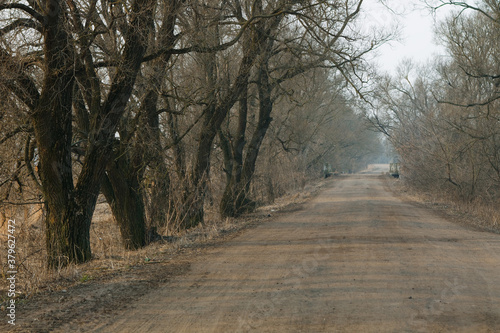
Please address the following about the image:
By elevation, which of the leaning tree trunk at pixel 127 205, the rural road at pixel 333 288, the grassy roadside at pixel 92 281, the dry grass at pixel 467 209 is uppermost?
the leaning tree trunk at pixel 127 205

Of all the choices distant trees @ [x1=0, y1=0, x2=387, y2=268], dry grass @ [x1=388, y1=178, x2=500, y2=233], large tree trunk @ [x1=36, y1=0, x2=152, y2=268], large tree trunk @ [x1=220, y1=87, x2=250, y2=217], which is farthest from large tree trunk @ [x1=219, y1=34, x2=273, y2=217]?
large tree trunk @ [x1=36, y1=0, x2=152, y2=268]

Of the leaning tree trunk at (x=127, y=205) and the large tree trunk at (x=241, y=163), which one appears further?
the large tree trunk at (x=241, y=163)

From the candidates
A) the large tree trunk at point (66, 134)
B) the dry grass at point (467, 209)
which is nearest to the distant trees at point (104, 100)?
the large tree trunk at point (66, 134)

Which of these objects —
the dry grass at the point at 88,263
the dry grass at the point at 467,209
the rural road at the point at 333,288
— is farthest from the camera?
the dry grass at the point at 467,209

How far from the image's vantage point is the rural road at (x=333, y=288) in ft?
18.1

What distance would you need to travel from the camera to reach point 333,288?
23.0ft

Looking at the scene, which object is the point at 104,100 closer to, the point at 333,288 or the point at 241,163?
the point at 333,288

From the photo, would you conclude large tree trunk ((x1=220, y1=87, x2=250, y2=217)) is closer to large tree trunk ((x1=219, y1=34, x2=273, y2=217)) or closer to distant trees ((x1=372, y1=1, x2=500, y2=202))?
large tree trunk ((x1=219, y1=34, x2=273, y2=217))

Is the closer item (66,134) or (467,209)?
(66,134)

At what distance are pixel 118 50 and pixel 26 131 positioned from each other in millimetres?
2466

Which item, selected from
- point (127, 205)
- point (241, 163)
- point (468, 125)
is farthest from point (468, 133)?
point (127, 205)

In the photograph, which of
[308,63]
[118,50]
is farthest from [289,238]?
Answer: [308,63]

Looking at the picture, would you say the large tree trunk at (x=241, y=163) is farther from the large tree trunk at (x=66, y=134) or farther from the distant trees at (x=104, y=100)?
the large tree trunk at (x=66, y=134)

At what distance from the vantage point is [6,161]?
1046cm
